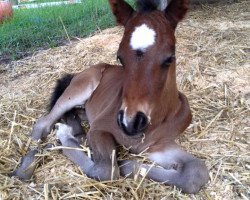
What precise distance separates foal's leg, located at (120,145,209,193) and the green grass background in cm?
312

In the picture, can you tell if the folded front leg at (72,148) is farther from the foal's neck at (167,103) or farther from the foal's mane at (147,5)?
the foal's mane at (147,5)

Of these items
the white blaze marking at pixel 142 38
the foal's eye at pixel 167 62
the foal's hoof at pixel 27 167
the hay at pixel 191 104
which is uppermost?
the white blaze marking at pixel 142 38

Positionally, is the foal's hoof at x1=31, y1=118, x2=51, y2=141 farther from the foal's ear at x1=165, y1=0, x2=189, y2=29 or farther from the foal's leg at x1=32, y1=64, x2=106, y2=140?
the foal's ear at x1=165, y1=0, x2=189, y2=29

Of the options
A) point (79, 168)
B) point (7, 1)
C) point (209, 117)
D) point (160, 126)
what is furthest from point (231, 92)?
point (7, 1)

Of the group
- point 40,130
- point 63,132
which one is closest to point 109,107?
point 63,132

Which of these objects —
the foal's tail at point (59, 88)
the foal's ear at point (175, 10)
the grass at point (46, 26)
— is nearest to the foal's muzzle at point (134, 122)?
the foal's ear at point (175, 10)

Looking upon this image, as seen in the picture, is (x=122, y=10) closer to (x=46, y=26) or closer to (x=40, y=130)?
(x=40, y=130)

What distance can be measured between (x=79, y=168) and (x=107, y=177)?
319mm

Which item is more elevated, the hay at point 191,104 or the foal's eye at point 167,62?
the foal's eye at point 167,62

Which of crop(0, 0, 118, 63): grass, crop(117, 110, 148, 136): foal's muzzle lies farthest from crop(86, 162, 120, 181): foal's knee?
crop(0, 0, 118, 63): grass

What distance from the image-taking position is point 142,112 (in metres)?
2.72

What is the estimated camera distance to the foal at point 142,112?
2779 millimetres

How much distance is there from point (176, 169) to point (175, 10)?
1176 millimetres

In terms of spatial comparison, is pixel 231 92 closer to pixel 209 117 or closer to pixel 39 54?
pixel 209 117
